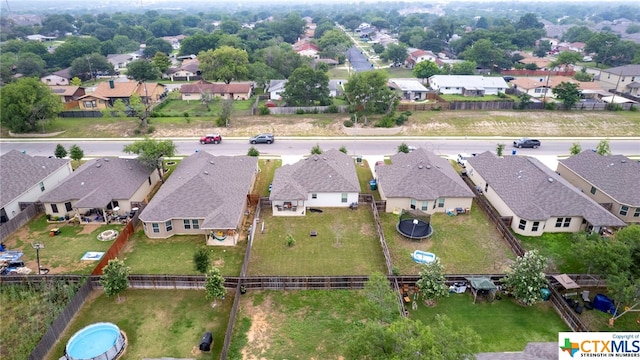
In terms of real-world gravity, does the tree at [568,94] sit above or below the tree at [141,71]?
above

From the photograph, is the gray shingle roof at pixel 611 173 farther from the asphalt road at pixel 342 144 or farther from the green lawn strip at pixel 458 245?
the green lawn strip at pixel 458 245

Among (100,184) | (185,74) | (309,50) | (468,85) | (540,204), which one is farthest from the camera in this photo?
(309,50)

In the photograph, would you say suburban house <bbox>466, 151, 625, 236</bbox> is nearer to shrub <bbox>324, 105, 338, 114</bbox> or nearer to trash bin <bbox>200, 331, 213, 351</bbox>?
trash bin <bbox>200, 331, 213, 351</bbox>

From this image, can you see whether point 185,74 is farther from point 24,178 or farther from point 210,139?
point 24,178

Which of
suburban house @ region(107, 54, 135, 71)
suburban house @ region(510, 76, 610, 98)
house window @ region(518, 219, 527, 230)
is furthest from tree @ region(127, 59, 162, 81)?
house window @ region(518, 219, 527, 230)

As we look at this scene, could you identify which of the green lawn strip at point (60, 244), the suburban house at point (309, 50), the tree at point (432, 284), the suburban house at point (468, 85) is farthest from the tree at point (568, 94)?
the suburban house at point (309, 50)

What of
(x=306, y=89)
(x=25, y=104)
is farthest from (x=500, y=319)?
(x=25, y=104)

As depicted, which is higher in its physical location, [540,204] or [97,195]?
[540,204]
